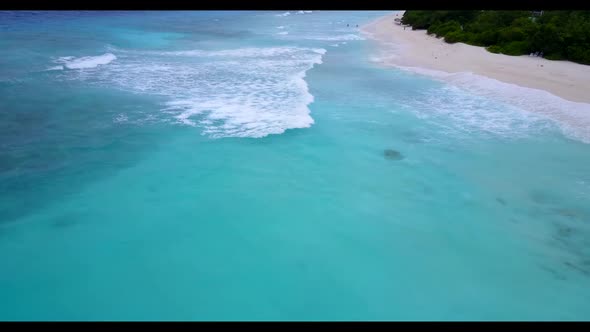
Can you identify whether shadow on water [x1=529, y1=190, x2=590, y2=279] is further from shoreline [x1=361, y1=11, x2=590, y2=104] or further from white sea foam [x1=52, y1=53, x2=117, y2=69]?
white sea foam [x1=52, y1=53, x2=117, y2=69]

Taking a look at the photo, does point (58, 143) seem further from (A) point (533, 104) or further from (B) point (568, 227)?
(A) point (533, 104)

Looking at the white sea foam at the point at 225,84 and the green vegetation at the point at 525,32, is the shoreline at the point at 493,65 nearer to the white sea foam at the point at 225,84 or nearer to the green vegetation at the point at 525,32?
the green vegetation at the point at 525,32

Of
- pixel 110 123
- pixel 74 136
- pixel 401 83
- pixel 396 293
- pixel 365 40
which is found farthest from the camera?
pixel 365 40

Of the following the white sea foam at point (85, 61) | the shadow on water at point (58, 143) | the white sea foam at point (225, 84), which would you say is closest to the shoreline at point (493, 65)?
the white sea foam at point (225, 84)

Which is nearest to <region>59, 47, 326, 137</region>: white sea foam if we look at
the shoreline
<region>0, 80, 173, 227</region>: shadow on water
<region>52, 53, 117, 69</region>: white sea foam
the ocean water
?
the ocean water

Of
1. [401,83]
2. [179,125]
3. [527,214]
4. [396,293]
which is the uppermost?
[401,83]

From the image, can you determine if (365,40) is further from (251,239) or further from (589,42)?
(251,239)
